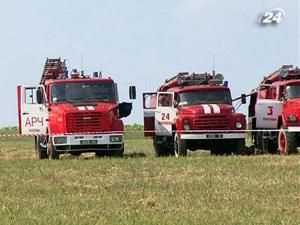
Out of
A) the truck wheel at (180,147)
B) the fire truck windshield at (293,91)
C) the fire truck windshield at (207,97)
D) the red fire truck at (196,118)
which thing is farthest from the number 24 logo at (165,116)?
the fire truck windshield at (293,91)

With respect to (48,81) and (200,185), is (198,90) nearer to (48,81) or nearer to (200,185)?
(48,81)

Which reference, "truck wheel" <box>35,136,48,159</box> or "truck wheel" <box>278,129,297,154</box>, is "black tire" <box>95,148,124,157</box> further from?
"truck wheel" <box>278,129,297,154</box>

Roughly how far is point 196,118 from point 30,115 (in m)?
5.15

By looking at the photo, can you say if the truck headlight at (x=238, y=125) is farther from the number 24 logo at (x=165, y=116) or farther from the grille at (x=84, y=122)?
the grille at (x=84, y=122)

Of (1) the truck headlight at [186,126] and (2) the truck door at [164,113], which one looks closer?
(1) the truck headlight at [186,126]

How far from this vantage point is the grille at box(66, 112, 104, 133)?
23500mm

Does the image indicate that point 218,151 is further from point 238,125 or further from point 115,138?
point 115,138

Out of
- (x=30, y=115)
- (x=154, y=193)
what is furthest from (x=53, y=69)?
(x=154, y=193)

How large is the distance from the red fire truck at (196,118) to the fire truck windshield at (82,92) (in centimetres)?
234

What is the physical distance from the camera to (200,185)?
46.8ft

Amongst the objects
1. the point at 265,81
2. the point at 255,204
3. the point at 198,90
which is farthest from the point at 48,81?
the point at 255,204

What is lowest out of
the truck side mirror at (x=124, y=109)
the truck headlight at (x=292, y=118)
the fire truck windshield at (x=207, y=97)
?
the truck headlight at (x=292, y=118)

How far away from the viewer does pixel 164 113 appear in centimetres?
2642

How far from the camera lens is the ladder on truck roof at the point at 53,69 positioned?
1066 inches
